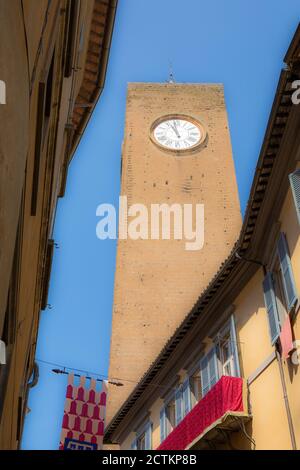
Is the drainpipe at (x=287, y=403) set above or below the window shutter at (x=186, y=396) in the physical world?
below

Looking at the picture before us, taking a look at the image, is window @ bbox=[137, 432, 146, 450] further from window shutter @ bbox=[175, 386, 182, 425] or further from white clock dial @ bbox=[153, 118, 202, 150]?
white clock dial @ bbox=[153, 118, 202, 150]

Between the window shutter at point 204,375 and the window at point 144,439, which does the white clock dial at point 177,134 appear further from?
the window shutter at point 204,375

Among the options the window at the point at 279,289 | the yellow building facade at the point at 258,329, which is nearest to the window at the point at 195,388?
the yellow building facade at the point at 258,329

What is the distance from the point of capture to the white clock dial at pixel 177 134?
30953mm

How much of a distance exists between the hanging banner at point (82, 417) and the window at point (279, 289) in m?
7.34

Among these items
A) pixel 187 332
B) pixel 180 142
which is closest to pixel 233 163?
pixel 180 142

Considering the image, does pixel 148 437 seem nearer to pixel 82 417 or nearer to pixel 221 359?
pixel 82 417

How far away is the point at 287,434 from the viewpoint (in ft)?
27.9

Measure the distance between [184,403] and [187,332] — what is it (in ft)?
5.95

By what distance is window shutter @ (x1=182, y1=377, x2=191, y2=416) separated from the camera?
12836 millimetres

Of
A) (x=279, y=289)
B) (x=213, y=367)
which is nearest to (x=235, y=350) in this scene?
(x=213, y=367)

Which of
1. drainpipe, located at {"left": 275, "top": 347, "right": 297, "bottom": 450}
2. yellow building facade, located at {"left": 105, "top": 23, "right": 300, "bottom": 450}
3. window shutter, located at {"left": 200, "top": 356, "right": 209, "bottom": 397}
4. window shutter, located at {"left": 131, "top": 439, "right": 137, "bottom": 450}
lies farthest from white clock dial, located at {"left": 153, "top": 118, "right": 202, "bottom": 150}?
drainpipe, located at {"left": 275, "top": 347, "right": 297, "bottom": 450}
